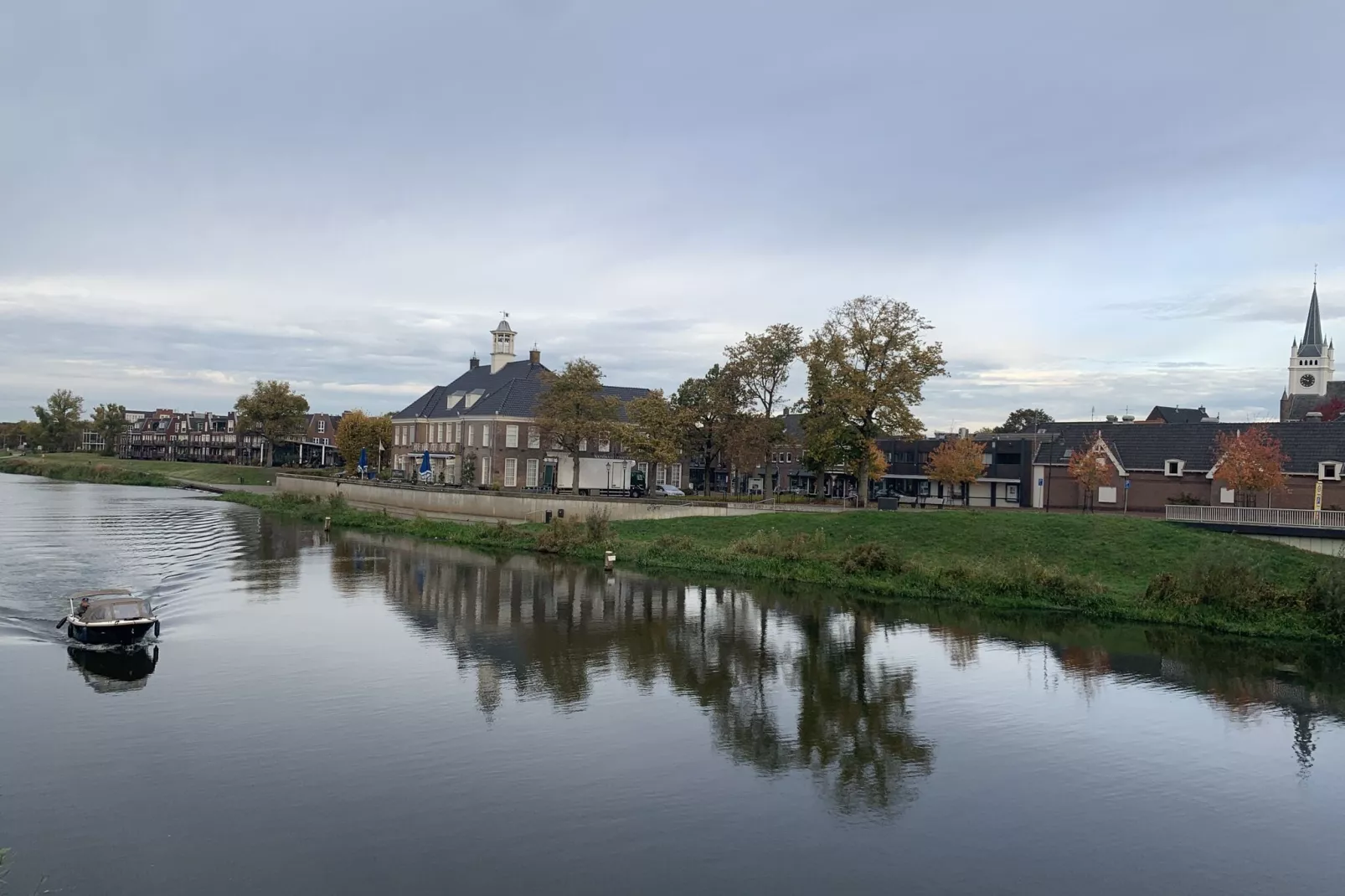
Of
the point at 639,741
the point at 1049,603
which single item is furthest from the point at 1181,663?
the point at 639,741

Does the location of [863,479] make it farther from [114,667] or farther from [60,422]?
[60,422]

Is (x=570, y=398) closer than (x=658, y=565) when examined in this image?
No

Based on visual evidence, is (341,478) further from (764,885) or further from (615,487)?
(764,885)

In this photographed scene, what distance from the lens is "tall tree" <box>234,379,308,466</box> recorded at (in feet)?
404

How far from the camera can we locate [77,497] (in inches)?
3679

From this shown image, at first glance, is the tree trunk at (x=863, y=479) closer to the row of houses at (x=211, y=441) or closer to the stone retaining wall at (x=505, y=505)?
the stone retaining wall at (x=505, y=505)

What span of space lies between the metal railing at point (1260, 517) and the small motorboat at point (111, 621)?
165 ft

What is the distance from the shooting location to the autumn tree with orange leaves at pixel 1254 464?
55.7 meters

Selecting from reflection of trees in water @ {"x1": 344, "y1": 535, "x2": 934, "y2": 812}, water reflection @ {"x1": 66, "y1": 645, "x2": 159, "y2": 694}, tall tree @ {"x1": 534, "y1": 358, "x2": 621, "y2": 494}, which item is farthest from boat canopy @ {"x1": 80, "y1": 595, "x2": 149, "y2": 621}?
tall tree @ {"x1": 534, "y1": 358, "x2": 621, "y2": 494}

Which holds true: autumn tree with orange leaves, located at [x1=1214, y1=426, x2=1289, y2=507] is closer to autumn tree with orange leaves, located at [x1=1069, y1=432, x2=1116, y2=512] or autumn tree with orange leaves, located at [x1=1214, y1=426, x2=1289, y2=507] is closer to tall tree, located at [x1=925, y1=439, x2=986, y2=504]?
autumn tree with orange leaves, located at [x1=1069, y1=432, x2=1116, y2=512]

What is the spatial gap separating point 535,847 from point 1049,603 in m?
31.4

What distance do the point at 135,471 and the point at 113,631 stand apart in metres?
118

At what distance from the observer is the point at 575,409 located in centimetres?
7350

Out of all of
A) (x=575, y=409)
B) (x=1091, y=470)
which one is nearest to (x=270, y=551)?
(x=575, y=409)
